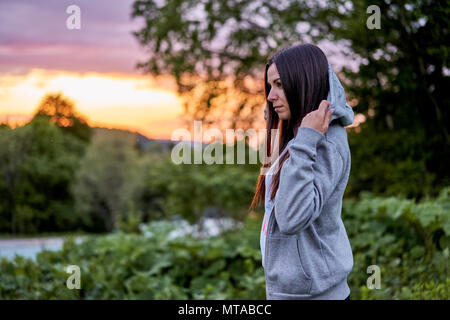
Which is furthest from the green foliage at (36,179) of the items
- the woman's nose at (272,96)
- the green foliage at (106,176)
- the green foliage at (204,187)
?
the woman's nose at (272,96)

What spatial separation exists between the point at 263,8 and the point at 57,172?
35.2m

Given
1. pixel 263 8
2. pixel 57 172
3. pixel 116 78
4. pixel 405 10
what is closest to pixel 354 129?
pixel 405 10

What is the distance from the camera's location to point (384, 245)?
440cm

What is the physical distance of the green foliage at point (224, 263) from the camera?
3896mm

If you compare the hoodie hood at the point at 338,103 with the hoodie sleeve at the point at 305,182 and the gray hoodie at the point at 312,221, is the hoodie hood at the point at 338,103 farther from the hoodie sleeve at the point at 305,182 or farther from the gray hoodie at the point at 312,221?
the hoodie sleeve at the point at 305,182

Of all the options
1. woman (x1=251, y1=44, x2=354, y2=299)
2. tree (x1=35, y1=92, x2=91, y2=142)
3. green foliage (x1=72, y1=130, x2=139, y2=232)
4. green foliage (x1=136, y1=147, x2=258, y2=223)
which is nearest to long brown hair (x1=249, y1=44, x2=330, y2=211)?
woman (x1=251, y1=44, x2=354, y2=299)

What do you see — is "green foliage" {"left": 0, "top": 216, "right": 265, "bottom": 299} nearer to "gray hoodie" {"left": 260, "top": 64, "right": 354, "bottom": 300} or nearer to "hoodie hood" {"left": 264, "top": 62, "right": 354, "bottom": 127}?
"gray hoodie" {"left": 260, "top": 64, "right": 354, "bottom": 300}

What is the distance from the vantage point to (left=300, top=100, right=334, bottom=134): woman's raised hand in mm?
1571

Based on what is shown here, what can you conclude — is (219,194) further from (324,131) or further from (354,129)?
(324,131)

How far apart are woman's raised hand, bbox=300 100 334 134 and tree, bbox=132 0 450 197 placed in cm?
262

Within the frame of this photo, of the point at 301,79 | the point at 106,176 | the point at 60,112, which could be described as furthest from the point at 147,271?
the point at 60,112

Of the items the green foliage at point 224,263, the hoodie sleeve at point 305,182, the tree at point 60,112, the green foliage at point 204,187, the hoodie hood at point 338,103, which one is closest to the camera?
the hoodie sleeve at point 305,182

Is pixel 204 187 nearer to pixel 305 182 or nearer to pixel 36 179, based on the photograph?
pixel 305 182

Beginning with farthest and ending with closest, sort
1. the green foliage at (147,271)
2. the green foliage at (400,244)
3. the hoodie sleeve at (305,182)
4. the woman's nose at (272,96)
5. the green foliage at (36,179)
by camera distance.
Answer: the green foliage at (36,179) < the green foliage at (147,271) < the green foliage at (400,244) < the woman's nose at (272,96) < the hoodie sleeve at (305,182)
